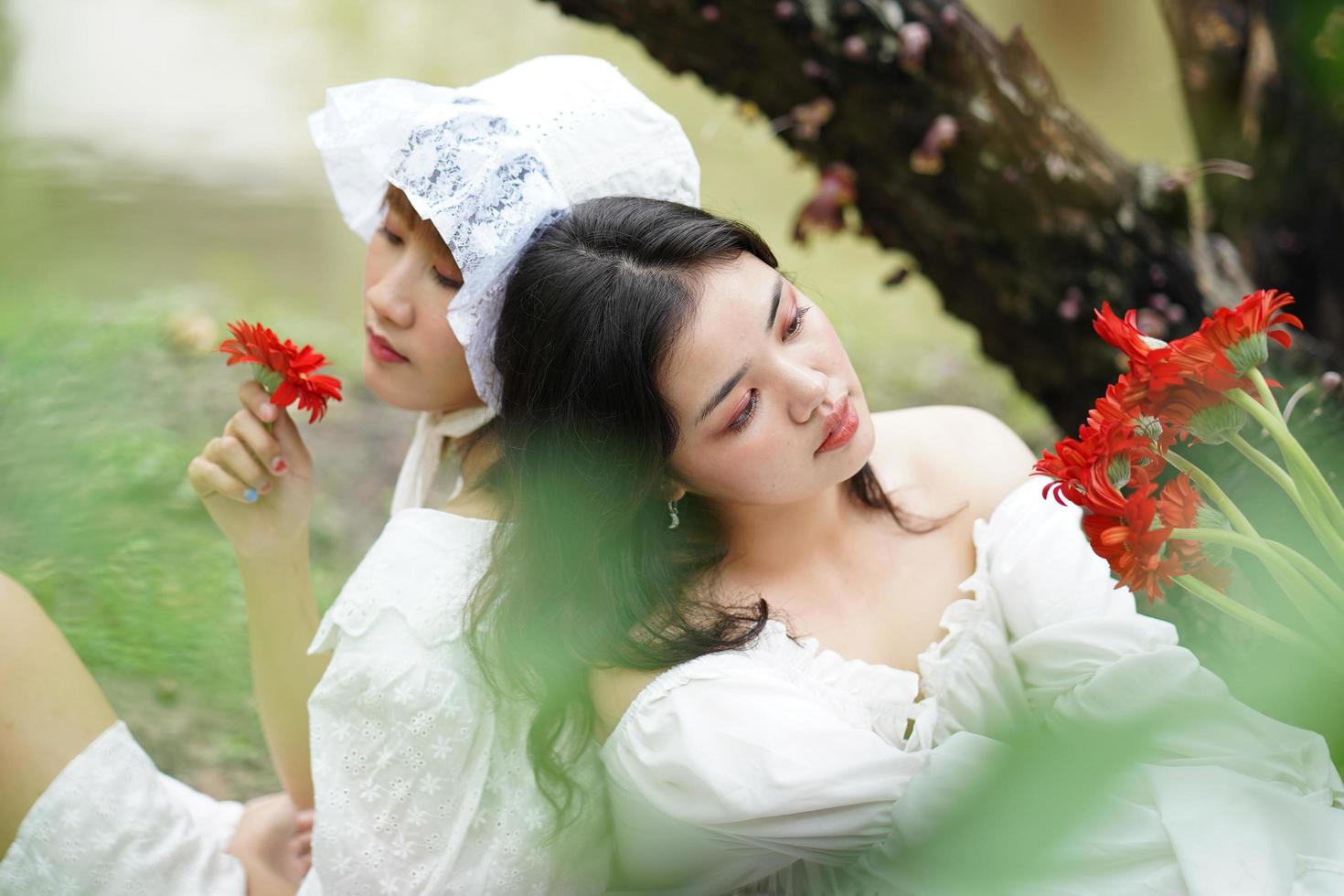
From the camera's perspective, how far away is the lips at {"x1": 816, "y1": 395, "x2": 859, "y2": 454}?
4.61 ft

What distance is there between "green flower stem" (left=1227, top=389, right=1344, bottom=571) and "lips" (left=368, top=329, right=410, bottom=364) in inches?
45.2

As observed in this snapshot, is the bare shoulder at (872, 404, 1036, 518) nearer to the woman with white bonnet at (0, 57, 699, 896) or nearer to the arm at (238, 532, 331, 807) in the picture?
the woman with white bonnet at (0, 57, 699, 896)

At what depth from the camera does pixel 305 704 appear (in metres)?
1.77

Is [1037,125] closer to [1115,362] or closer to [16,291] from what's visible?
[1115,362]

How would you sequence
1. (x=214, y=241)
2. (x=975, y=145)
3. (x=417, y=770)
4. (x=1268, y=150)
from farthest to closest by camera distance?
1. (x=214, y=241)
2. (x=1268, y=150)
3. (x=975, y=145)
4. (x=417, y=770)

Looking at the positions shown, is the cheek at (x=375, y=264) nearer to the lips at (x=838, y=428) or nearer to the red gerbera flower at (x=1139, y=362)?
the lips at (x=838, y=428)

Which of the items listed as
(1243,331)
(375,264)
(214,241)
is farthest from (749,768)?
(214,241)

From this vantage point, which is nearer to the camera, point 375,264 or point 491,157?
point 491,157

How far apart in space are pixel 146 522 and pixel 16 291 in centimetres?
134

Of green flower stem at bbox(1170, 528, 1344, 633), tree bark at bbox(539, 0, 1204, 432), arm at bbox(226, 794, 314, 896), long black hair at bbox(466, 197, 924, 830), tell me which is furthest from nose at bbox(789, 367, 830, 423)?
tree bark at bbox(539, 0, 1204, 432)

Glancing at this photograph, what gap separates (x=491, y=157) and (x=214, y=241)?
10.1 feet

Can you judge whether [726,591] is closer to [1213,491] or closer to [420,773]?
[420,773]

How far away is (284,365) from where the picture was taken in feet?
4.95

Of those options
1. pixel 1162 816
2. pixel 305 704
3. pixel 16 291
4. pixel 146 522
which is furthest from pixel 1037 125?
pixel 16 291
